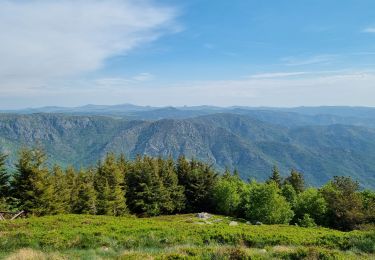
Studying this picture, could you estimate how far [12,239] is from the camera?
54.7 ft

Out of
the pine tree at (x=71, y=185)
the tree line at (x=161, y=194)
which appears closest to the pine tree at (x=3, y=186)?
the tree line at (x=161, y=194)

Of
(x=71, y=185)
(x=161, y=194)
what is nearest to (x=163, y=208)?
(x=161, y=194)

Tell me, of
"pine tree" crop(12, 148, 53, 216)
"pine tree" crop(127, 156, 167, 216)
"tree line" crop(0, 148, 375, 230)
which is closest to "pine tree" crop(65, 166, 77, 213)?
"tree line" crop(0, 148, 375, 230)

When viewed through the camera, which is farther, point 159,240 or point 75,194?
point 75,194

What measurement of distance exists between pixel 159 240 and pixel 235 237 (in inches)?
171

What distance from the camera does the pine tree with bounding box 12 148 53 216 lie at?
4367 cm

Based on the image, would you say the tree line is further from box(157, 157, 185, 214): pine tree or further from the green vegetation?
the green vegetation

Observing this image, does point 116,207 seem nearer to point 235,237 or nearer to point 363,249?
point 235,237

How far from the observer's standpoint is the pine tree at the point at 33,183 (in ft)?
143

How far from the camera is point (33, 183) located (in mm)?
44094

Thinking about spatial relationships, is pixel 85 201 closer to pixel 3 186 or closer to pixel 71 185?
pixel 71 185

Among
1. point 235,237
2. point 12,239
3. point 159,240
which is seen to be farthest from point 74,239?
point 235,237

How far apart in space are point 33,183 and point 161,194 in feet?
85.0

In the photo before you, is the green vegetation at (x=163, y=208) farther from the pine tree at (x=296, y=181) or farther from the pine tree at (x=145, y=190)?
the pine tree at (x=296, y=181)
